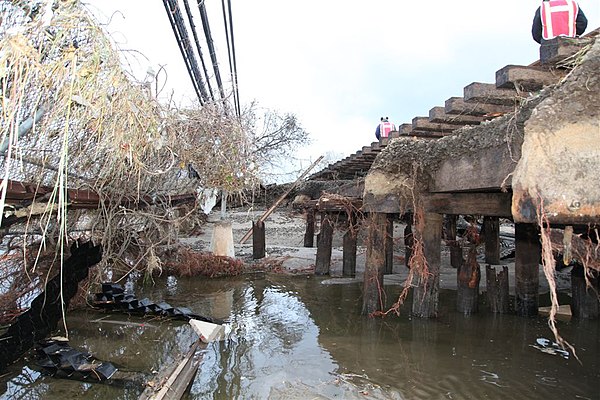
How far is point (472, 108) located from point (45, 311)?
5.57m

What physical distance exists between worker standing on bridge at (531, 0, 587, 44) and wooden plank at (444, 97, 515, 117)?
0.93m

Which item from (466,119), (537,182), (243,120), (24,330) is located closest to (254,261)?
(243,120)

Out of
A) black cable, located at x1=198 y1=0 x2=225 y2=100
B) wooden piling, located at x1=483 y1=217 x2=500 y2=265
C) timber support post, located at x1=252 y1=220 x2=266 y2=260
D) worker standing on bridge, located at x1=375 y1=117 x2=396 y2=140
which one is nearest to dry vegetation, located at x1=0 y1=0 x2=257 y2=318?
black cable, located at x1=198 y1=0 x2=225 y2=100

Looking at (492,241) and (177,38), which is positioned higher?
(177,38)

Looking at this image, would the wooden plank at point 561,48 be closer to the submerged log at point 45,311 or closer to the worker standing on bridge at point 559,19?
the worker standing on bridge at point 559,19

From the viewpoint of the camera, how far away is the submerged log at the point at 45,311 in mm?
4914

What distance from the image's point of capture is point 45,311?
17.3ft

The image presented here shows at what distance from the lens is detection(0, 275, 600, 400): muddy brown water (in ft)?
14.4

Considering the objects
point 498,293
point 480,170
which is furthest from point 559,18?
point 498,293

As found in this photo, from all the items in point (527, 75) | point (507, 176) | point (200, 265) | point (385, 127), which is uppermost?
point (385, 127)

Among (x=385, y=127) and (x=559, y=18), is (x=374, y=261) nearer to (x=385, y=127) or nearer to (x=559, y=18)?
(x=559, y=18)

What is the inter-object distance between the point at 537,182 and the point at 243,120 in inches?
229

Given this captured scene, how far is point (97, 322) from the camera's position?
6.66 m

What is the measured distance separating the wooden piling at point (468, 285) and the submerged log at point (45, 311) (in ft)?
18.4
